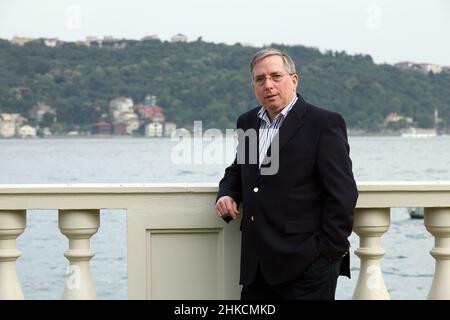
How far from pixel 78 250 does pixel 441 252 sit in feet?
5.65

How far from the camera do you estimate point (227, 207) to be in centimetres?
399

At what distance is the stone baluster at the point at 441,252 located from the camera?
4.18 meters

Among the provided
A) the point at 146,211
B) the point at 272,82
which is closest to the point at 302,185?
the point at 272,82

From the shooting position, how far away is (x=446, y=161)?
86.6m

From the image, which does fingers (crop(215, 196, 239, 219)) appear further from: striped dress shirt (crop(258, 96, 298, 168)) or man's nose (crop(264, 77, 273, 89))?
man's nose (crop(264, 77, 273, 89))

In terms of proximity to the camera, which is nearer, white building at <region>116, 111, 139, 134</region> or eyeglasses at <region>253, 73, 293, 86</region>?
eyeglasses at <region>253, 73, 293, 86</region>

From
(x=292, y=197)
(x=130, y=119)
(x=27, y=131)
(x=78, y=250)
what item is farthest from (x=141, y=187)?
(x=27, y=131)

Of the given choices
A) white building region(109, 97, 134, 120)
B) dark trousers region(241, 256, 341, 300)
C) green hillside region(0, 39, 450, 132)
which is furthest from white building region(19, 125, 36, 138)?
dark trousers region(241, 256, 341, 300)

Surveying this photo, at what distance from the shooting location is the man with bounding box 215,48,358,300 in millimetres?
3738

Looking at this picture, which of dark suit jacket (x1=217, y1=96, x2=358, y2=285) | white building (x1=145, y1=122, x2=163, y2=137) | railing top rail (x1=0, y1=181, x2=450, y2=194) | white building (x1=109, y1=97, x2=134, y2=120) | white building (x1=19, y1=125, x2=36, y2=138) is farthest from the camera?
white building (x1=19, y1=125, x2=36, y2=138)

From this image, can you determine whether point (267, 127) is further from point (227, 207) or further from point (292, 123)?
point (227, 207)

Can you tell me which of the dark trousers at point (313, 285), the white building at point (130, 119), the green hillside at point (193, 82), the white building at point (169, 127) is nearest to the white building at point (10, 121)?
the green hillside at point (193, 82)

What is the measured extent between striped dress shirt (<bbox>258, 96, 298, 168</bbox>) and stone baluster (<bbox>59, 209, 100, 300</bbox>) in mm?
884
